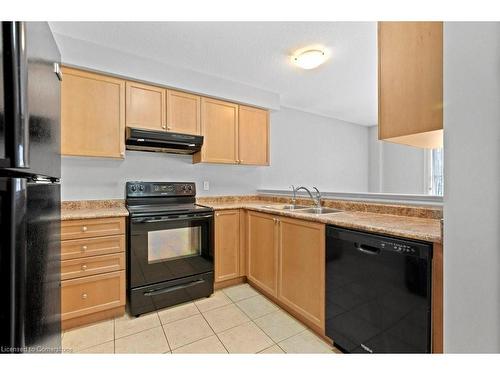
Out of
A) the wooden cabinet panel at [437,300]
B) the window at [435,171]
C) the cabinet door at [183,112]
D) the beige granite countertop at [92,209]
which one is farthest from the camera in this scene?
the window at [435,171]

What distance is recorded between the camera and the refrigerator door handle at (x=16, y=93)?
1.65 feet

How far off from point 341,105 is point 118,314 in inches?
161

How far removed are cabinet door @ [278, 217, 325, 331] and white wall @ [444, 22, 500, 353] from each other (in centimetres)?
108

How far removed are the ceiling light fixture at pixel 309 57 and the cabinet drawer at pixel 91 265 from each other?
245cm

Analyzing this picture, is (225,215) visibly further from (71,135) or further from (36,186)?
(36,186)

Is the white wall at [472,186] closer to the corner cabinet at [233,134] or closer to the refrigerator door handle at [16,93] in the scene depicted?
the refrigerator door handle at [16,93]

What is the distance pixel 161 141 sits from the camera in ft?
7.67

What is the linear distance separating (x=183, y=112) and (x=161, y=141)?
445mm

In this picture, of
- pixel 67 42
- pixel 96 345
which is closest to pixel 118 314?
pixel 96 345

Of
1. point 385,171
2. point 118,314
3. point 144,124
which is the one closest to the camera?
point 118,314

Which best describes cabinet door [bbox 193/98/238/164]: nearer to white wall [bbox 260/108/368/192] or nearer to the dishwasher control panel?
white wall [bbox 260/108/368/192]

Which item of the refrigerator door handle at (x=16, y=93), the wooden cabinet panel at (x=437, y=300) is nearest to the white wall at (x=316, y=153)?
the wooden cabinet panel at (x=437, y=300)

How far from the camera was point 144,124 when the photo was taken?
232 centimetres

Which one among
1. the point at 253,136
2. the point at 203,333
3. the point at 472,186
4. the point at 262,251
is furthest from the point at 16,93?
the point at 253,136
